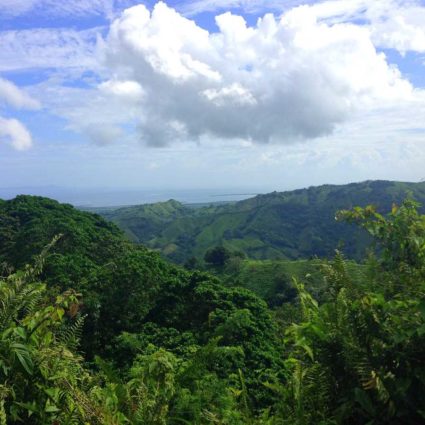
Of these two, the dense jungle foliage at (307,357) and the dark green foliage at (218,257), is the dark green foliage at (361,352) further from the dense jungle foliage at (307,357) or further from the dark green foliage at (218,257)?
the dark green foliage at (218,257)

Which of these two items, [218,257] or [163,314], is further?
[218,257]

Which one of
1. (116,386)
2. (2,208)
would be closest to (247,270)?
(2,208)

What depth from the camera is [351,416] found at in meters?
2.76

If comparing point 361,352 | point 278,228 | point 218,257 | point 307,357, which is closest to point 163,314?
point 307,357

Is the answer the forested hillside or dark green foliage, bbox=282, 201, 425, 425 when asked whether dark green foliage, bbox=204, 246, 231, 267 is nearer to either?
the forested hillside

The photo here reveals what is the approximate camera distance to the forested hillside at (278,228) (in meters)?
139

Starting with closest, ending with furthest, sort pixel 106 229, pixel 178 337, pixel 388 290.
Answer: pixel 388 290, pixel 178 337, pixel 106 229

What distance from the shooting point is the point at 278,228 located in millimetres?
161875

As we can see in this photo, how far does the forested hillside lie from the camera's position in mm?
139250

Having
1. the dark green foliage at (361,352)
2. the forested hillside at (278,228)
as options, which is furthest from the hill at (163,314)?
the forested hillside at (278,228)

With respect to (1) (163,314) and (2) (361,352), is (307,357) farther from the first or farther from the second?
(1) (163,314)

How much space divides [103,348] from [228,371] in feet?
21.1

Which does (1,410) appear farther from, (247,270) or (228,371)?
(247,270)

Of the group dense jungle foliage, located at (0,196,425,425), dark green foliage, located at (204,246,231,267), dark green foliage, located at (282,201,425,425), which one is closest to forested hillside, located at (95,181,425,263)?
dark green foliage, located at (204,246,231,267)
